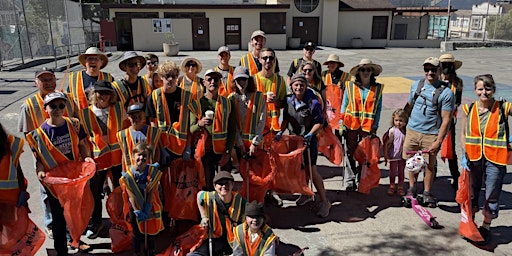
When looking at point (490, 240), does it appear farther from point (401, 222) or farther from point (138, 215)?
point (138, 215)

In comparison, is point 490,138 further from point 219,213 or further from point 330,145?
point 219,213

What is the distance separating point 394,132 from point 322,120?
1313 millimetres

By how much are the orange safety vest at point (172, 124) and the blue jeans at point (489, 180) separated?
3171 mm

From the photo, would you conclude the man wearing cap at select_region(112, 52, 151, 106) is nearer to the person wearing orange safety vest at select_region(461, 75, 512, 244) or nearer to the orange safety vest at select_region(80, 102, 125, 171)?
the orange safety vest at select_region(80, 102, 125, 171)

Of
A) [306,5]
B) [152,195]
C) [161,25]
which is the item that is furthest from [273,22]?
[152,195]

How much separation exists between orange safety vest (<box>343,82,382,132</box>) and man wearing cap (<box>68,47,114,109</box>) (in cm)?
323

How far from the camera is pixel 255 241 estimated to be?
146 inches

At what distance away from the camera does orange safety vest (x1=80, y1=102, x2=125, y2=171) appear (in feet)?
14.2

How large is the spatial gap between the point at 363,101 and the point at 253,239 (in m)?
2.64

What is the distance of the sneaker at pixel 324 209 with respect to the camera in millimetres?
5152

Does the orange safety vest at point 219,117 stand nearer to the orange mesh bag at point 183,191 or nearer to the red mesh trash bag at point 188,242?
the orange mesh bag at point 183,191

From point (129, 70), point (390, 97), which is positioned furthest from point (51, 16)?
point (129, 70)

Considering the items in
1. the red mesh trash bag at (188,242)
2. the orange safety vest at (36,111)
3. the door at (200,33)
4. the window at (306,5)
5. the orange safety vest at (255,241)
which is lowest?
the red mesh trash bag at (188,242)

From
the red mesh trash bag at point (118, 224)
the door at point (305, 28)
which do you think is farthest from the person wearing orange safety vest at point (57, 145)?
the door at point (305, 28)
